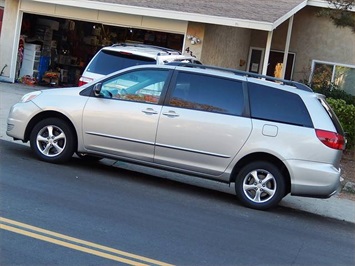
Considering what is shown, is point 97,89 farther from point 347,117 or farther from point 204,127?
point 347,117

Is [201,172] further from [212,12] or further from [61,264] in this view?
[212,12]

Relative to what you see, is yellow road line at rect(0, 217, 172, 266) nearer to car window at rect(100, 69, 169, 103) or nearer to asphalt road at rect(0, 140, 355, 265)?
asphalt road at rect(0, 140, 355, 265)

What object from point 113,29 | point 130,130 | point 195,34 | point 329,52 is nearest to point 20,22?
point 113,29

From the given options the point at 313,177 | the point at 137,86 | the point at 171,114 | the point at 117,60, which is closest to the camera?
the point at 313,177

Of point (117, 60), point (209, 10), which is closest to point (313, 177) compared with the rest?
point (117, 60)

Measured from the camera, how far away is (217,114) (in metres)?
8.94

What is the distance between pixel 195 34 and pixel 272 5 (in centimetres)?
286

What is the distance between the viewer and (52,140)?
9.59 m

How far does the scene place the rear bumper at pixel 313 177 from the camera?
28.1 feet

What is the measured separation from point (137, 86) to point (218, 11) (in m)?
8.71

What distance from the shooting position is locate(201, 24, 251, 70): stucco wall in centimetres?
1862

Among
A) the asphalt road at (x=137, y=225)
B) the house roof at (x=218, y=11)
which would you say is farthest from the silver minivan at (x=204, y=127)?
the house roof at (x=218, y=11)

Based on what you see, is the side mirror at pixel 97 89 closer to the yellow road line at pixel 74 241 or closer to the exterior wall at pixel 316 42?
the yellow road line at pixel 74 241

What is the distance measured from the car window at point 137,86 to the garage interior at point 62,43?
1127cm
